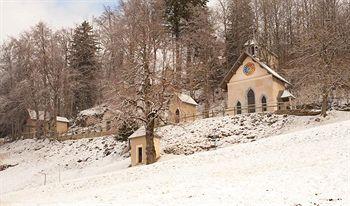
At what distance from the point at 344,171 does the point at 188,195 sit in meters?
6.47

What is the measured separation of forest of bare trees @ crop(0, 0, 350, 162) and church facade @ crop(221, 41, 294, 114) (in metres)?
2.14

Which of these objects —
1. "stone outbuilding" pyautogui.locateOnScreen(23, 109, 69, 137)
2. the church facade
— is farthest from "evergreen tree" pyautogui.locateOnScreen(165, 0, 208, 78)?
"stone outbuilding" pyautogui.locateOnScreen(23, 109, 69, 137)

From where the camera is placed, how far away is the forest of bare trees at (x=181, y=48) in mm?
40812

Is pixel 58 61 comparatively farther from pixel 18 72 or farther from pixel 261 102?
pixel 261 102

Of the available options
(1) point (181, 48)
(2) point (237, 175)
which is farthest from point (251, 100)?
(2) point (237, 175)

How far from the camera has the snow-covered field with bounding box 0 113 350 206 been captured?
1656 centimetres

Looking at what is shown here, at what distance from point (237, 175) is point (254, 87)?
29154 mm

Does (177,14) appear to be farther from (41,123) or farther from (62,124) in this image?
(41,123)

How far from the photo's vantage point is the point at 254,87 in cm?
4875

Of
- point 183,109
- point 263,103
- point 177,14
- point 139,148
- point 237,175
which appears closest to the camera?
point 237,175

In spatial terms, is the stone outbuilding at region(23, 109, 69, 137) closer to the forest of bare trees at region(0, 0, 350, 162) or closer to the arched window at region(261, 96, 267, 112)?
the forest of bare trees at region(0, 0, 350, 162)

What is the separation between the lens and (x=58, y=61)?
200ft

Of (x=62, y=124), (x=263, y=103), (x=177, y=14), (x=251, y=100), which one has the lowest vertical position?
(x=62, y=124)

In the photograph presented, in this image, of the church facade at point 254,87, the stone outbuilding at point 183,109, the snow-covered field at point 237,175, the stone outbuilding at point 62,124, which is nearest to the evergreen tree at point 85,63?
the stone outbuilding at point 62,124
